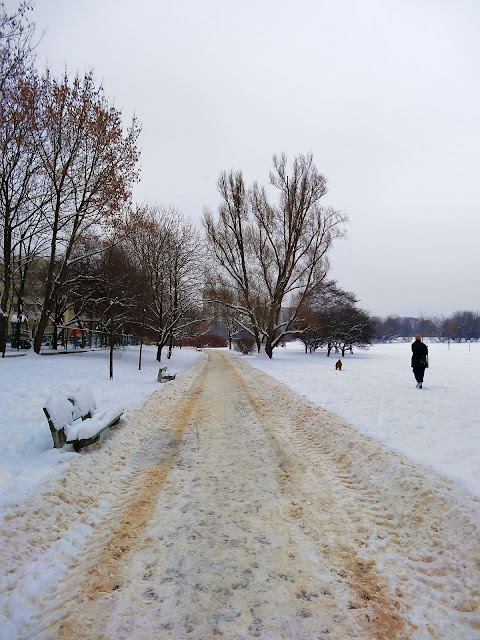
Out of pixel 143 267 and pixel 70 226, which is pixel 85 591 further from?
pixel 143 267

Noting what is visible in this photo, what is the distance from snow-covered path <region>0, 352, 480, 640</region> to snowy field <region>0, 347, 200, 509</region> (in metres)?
0.41

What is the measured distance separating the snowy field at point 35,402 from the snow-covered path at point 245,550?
413mm

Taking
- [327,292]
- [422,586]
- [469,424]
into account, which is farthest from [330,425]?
[327,292]

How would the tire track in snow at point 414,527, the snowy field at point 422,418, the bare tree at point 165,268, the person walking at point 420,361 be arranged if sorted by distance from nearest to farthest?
the tire track in snow at point 414,527 → the snowy field at point 422,418 → the person walking at point 420,361 → the bare tree at point 165,268

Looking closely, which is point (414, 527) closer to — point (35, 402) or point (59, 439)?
point (59, 439)

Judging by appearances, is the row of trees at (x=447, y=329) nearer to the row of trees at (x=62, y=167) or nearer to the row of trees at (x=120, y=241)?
the row of trees at (x=120, y=241)

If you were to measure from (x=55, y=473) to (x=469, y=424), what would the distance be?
24.2 ft

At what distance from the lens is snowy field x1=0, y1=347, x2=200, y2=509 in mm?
4660

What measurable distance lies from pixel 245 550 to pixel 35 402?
759cm

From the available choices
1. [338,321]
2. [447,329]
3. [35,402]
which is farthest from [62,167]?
[447,329]

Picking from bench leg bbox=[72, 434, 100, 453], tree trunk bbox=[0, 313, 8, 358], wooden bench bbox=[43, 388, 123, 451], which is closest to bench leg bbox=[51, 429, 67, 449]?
wooden bench bbox=[43, 388, 123, 451]

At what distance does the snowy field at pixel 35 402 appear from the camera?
4.66 meters

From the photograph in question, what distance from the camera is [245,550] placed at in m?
3.06

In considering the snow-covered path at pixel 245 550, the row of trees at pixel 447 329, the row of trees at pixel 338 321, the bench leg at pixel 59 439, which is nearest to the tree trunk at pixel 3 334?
the bench leg at pixel 59 439
